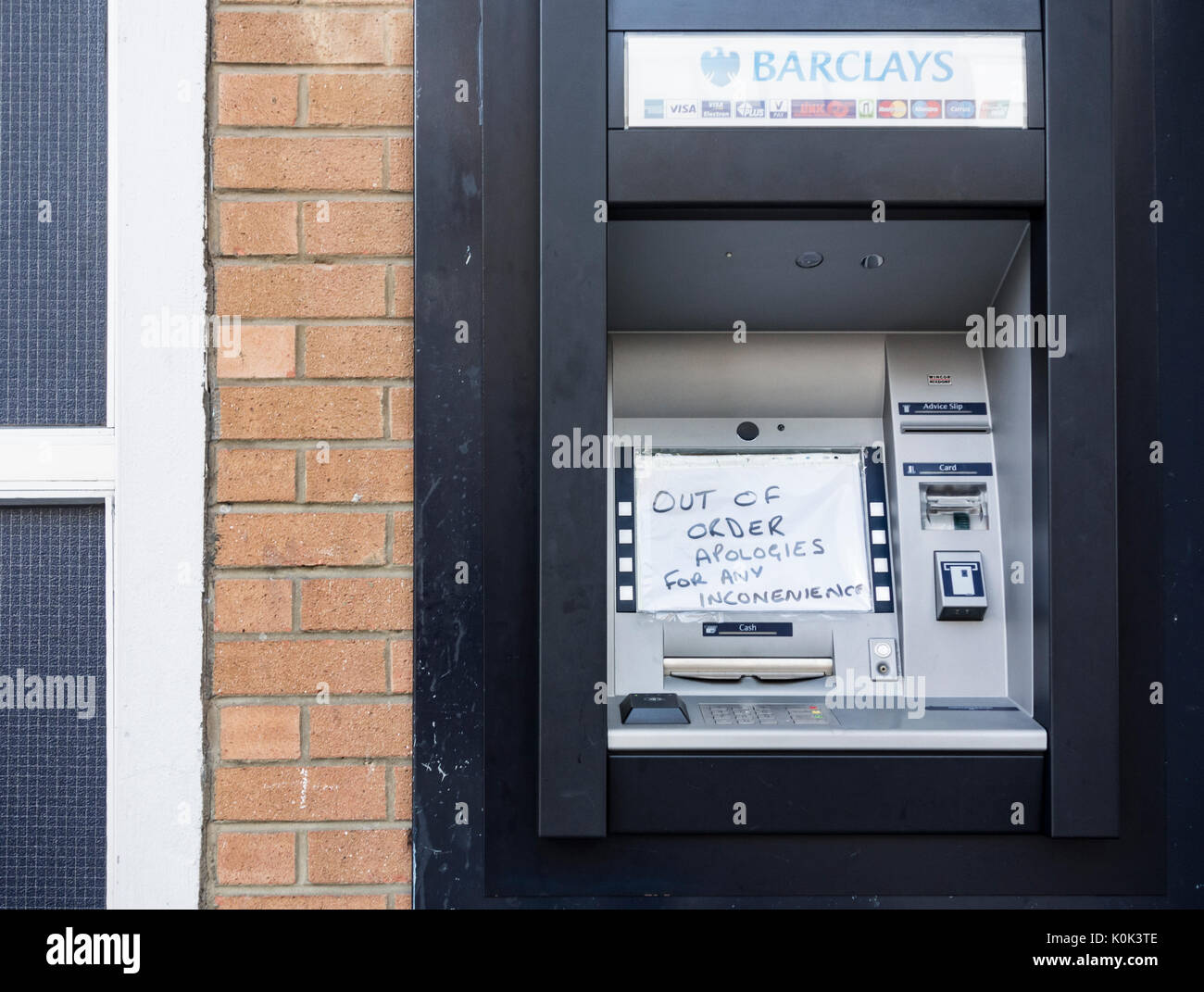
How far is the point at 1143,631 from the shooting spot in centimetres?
131

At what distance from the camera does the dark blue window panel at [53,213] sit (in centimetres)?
136

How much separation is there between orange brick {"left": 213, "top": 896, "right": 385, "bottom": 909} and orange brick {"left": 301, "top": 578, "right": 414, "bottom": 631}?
475 millimetres

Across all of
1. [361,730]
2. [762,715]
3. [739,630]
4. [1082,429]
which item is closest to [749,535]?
[739,630]

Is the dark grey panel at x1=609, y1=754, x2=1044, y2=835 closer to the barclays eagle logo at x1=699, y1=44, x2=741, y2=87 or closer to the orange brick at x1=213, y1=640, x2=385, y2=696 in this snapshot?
the orange brick at x1=213, y1=640, x2=385, y2=696

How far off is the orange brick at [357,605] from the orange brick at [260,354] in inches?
14.9

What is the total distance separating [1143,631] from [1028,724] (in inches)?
10.8

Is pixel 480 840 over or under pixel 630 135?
under

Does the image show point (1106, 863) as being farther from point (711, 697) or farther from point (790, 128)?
point (790, 128)

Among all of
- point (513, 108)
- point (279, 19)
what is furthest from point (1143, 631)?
point (279, 19)

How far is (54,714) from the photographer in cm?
136

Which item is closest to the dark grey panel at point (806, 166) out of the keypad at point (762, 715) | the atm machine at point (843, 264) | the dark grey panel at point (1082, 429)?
the atm machine at point (843, 264)

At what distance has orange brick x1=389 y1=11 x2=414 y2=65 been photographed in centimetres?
134

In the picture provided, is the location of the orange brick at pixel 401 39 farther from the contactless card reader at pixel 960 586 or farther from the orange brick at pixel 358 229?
the contactless card reader at pixel 960 586

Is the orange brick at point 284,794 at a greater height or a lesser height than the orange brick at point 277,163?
lesser
